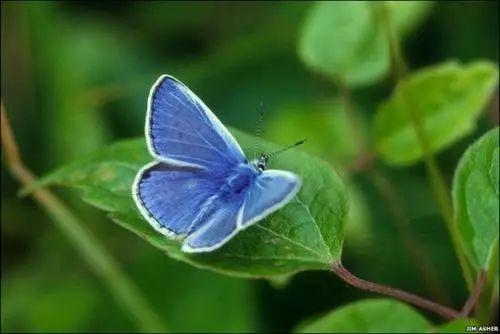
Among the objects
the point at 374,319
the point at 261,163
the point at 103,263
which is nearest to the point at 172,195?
the point at 261,163

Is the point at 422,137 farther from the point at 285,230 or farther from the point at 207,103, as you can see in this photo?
the point at 207,103

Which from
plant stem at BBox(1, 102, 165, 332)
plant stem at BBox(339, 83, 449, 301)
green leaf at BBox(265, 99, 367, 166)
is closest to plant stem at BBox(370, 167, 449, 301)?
plant stem at BBox(339, 83, 449, 301)

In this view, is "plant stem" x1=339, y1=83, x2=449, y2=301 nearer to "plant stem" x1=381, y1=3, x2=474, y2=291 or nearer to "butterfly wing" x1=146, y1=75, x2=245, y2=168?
"plant stem" x1=381, y1=3, x2=474, y2=291

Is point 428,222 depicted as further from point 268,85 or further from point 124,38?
point 124,38

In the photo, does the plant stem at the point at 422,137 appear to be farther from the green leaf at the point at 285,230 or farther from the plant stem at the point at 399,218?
the green leaf at the point at 285,230

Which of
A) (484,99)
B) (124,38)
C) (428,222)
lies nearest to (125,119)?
(124,38)

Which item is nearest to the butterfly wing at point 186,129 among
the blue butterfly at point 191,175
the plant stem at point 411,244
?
the blue butterfly at point 191,175
